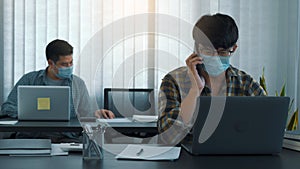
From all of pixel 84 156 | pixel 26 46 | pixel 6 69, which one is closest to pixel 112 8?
pixel 26 46

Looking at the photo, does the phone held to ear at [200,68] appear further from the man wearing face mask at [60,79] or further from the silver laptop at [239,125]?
the man wearing face mask at [60,79]

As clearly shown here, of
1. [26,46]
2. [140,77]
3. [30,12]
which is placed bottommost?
[140,77]

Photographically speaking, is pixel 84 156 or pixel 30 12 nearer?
pixel 84 156

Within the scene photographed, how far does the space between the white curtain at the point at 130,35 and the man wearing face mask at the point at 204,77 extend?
5.91 feet

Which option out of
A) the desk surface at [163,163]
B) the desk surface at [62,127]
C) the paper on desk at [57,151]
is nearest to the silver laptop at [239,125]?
the desk surface at [163,163]

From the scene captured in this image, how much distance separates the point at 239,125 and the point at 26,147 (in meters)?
0.77

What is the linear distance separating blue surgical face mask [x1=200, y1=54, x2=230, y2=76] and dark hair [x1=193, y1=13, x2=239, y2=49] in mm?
58

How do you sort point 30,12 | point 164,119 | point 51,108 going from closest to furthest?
point 164,119 → point 51,108 → point 30,12

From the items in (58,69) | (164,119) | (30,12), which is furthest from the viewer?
(30,12)

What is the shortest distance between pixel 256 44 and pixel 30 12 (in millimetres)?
2047

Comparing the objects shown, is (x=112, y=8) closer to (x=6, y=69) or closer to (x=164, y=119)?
(x=6, y=69)

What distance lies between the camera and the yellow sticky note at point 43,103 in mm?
2756

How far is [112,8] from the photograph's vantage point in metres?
3.95

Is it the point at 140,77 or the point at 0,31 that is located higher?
the point at 0,31
